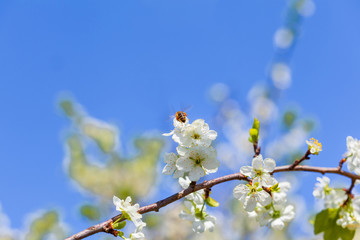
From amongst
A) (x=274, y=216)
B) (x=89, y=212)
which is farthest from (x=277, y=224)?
(x=89, y=212)

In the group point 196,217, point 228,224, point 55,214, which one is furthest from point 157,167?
point 196,217

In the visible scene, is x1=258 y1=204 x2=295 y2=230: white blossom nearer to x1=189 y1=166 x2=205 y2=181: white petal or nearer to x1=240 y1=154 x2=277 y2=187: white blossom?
x1=240 y1=154 x2=277 y2=187: white blossom

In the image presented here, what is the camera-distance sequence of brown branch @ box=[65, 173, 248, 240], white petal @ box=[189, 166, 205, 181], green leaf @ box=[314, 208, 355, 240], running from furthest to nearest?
green leaf @ box=[314, 208, 355, 240] < white petal @ box=[189, 166, 205, 181] < brown branch @ box=[65, 173, 248, 240]

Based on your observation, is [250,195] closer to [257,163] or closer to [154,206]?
[257,163]

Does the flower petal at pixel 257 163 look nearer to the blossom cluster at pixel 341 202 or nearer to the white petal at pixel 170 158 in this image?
the white petal at pixel 170 158

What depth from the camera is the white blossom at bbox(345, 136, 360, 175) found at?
4.04ft

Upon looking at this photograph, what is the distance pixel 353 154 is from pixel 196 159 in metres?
0.52

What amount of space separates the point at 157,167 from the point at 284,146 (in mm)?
2339

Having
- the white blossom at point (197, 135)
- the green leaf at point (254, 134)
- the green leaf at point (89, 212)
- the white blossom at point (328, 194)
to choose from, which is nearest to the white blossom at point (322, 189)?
the white blossom at point (328, 194)

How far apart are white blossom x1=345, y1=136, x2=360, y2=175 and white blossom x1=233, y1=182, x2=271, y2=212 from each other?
0.95 ft

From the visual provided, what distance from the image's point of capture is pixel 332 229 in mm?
1351

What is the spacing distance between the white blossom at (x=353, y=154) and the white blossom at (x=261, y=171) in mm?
271

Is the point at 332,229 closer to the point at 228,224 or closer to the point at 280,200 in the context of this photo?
the point at 280,200

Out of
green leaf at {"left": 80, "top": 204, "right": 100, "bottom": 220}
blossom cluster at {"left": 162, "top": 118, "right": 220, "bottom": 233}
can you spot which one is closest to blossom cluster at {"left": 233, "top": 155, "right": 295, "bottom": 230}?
blossom cluster at {"left": 162, "top": 118, "right": 220, "bottom": 233}
